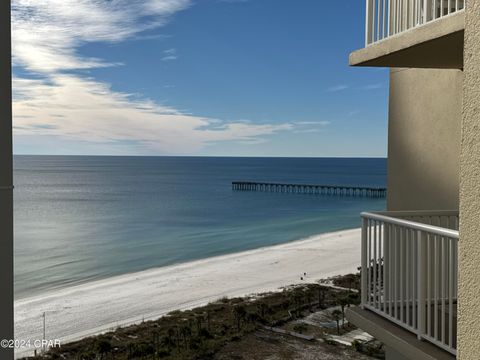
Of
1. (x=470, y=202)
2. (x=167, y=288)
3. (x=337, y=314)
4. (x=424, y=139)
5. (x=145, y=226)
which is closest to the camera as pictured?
(x=470, y=202)

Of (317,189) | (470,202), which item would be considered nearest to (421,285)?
(470,202)

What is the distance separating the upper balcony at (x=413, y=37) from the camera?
4.36 m

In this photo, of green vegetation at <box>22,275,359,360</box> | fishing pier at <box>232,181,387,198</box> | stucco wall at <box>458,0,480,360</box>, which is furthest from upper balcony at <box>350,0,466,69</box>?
fishing pier at <box>232,181,387,198</box>

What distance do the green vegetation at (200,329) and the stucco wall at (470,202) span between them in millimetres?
11793

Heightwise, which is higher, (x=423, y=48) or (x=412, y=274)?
(x=423, y=48)

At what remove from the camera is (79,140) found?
459 ft

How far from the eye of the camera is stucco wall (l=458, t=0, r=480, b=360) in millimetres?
1589

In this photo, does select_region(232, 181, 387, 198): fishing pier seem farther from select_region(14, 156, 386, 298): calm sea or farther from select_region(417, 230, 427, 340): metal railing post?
select_region(417, 230, 427, 340): metal railing post

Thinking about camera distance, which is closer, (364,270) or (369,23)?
(369,23)

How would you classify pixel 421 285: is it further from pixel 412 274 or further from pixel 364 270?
pixel 364 270

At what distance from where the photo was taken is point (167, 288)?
24062 mm

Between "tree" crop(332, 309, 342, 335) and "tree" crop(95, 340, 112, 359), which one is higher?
"tree" crop(332, 309, 342, 335)

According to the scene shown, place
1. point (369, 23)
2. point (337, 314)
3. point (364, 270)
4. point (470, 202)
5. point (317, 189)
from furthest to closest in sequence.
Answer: point (317, 189) → point (337, 314) → point (364, 270) → point (369, 23) → point (470, 202)

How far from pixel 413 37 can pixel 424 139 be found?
299cm
